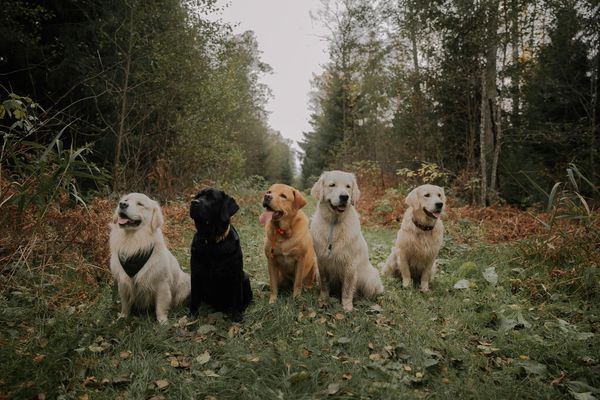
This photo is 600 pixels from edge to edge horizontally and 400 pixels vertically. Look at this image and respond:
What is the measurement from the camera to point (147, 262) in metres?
3.32

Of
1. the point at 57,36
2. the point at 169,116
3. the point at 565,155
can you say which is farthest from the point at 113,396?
the point at 565,155

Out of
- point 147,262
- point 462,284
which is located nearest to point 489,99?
point 462,284

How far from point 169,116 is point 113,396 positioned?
874 cm

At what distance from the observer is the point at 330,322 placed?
3.43 metres

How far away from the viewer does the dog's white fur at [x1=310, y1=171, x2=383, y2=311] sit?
12.5 feet

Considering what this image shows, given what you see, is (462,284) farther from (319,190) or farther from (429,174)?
(429,174)

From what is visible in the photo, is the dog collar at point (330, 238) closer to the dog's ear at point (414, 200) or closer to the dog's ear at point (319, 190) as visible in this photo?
the dog's ear at point (319, 190)

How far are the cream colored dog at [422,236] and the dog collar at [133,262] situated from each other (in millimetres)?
3183

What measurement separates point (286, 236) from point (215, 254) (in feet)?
2.72

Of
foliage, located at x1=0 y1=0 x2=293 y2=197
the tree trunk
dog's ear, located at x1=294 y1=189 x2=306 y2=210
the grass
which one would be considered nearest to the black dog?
the grass

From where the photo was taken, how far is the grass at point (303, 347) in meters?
2.29

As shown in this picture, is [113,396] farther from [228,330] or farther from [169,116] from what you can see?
[169,116]

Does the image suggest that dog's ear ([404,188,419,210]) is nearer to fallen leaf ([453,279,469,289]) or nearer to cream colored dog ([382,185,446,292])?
cream colored dog ([382,185,446,292])

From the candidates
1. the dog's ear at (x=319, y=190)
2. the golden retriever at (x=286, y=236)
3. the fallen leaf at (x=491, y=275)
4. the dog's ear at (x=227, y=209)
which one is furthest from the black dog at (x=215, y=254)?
the fallen leaf at (x=491, y=275)
